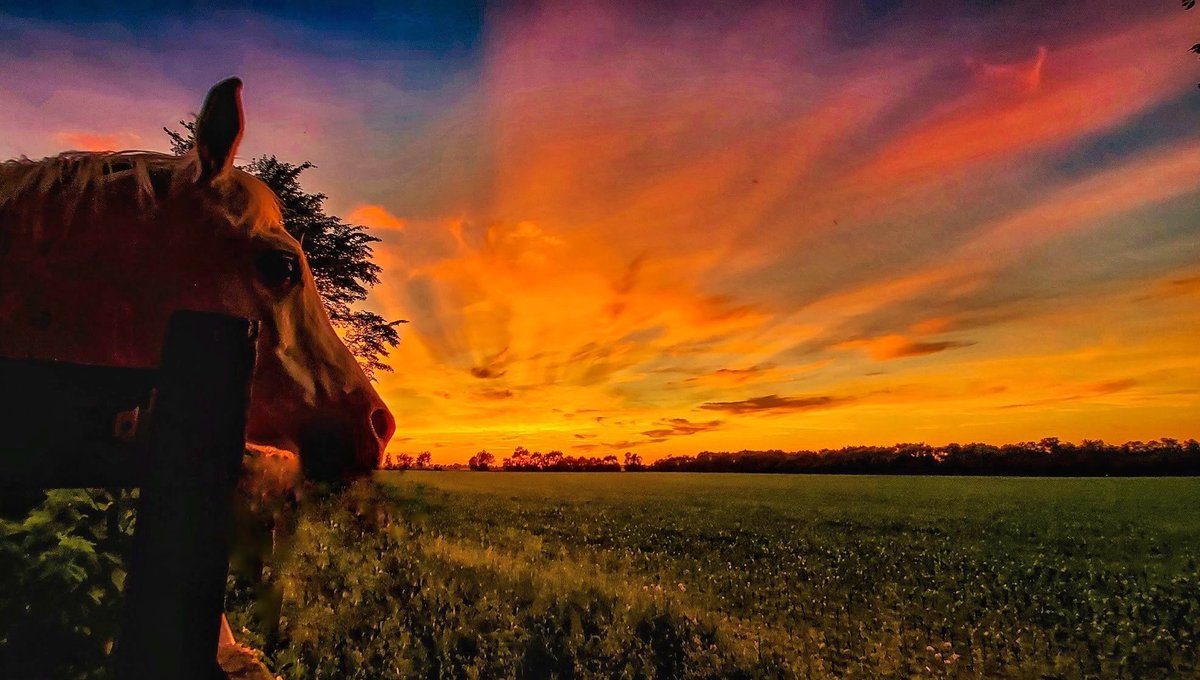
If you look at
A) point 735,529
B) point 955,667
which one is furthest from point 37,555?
point 735,529

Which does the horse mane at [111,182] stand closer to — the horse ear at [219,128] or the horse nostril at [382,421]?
the horse ear at [219,128]

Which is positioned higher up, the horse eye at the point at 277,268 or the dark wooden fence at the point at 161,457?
the horse eye at the point at 277,268

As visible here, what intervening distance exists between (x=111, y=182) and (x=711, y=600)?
32.7ft

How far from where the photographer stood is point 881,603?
11.4 meters

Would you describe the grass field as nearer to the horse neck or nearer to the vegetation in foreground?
the vegetation in foreground

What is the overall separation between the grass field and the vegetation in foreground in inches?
1.5

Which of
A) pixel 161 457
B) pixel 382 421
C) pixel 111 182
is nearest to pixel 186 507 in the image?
pixel 161 457

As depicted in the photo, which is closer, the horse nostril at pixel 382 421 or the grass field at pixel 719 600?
the horse nostril at pixel 382 421

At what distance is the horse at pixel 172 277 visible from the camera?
343 cm

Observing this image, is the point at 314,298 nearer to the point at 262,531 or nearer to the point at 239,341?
the point at 262,531

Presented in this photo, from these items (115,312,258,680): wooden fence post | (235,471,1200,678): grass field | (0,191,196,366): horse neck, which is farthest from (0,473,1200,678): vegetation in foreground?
(115,312,258,680): wooden fence post

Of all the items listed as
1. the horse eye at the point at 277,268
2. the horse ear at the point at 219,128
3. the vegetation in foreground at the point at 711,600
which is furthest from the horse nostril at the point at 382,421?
the horse ear at the point at 219,128

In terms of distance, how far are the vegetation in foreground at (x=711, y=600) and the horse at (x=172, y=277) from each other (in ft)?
1.82

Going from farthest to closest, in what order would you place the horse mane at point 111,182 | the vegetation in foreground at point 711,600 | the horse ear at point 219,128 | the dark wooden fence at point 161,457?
the vegetation in foreground at point 711,600
the horse mane at point 111,182
the horse ear at point 219,128
the dark wooden fence at point 161,457
